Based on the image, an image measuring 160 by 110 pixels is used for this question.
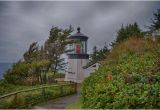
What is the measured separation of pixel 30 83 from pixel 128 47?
1101 cm

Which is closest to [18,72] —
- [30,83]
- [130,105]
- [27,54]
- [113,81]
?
[30,83]

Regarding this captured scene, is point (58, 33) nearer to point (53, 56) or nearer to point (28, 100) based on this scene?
point (53, 56)

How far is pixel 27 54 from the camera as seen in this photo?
2994 centimetres

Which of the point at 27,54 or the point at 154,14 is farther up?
the point at 154,14

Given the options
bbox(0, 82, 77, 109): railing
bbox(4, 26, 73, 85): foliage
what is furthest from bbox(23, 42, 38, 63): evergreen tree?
bbox(0, 82, 77, 109): railing

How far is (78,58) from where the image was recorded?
34.6 meters

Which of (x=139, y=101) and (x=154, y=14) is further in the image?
(x=154, y=14)

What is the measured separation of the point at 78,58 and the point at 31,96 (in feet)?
65.6

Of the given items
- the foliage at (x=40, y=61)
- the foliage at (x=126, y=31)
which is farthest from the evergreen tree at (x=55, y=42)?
the foliage at (x=126, y=31)

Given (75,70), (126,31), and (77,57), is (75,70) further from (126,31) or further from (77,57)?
(126,31)

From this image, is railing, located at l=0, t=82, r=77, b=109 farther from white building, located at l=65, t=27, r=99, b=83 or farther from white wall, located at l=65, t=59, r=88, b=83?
white wall, located at l=65, t=59, r=88, b=83

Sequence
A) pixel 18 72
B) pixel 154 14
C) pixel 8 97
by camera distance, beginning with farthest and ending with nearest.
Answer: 1. pixel 154 14
2. pixel 18 72
3. pixel 8 97

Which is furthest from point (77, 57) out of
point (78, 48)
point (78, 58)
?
point (78, 48)

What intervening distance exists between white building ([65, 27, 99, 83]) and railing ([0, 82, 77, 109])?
13.0 m
